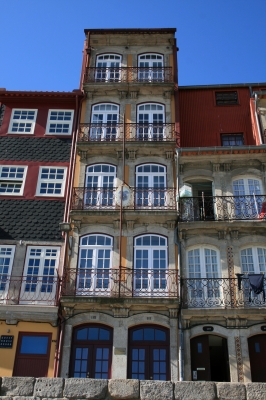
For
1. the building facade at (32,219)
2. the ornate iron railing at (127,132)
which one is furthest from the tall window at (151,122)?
the building facade at (32,219)

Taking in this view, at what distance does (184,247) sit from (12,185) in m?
7.18

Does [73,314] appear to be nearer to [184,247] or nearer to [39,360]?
[39,360]

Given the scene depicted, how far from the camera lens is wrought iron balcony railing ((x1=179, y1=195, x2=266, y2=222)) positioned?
1784 cm

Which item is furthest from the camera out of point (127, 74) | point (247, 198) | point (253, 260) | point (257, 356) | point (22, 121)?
point (127, 74)

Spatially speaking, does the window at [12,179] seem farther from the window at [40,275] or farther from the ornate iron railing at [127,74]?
the ornate iron railing at [127,74]

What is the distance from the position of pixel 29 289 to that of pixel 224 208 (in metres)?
7.39

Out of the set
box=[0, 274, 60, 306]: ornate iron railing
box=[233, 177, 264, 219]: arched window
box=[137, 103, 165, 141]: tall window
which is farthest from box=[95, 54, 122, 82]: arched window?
box=[0, 274, 60, 306]: ornate iron railing

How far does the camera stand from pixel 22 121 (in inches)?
838

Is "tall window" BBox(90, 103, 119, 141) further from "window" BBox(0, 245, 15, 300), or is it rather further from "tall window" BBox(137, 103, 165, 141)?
"window" BBox(0, 245, 15, 300)

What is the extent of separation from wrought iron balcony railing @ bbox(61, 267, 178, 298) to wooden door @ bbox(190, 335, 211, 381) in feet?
5.35

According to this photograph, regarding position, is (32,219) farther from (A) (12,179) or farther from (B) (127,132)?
(B) (127,132)

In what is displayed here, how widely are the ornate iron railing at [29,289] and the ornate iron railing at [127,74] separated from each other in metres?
9.32

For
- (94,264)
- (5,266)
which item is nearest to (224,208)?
(94,264)

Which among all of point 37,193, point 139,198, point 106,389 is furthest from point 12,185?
point 106,389
